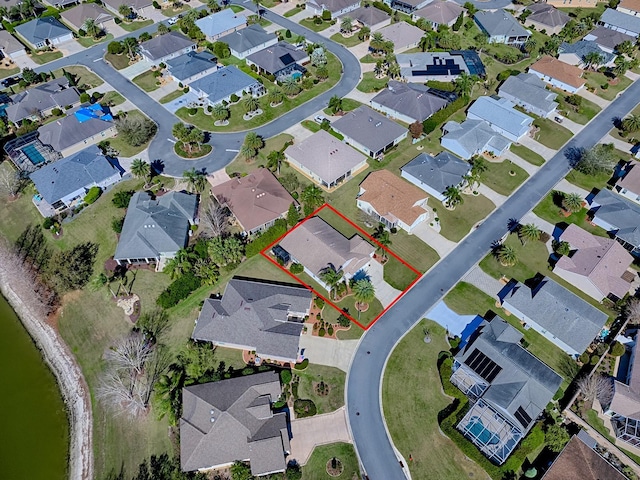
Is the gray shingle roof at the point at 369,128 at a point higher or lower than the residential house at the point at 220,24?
lower

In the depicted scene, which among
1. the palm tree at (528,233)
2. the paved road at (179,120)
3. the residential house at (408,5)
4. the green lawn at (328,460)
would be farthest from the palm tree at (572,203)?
the residential house at (408,5)

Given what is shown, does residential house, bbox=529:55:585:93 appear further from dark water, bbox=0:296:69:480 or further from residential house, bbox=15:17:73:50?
residential house, bbox=15:17:73:50

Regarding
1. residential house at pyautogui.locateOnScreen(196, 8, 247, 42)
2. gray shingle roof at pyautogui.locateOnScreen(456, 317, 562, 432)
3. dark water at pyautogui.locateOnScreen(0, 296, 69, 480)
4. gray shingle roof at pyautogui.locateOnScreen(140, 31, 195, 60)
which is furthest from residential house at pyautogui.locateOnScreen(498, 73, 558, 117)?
dark water at pyautogui.locateOnScreen(0, 296, 69, 480)

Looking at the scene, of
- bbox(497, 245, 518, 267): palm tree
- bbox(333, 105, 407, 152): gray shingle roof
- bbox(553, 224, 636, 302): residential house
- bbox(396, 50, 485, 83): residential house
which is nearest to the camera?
bbox(553, 224, 636, 302): residential house

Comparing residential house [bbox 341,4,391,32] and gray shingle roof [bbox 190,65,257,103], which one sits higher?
residential house [bbox 341,4,391,32]

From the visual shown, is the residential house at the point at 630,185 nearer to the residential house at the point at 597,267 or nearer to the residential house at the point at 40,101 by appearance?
the residential house at the point at 597,267

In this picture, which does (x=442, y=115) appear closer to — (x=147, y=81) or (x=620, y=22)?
(x=147, y=81)
